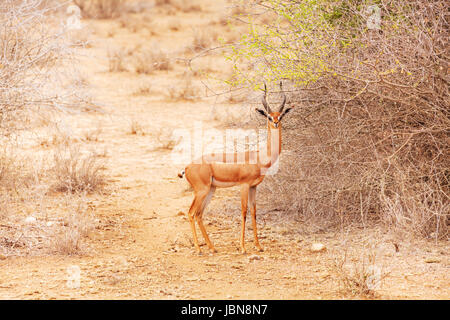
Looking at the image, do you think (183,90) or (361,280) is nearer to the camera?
(361,280)

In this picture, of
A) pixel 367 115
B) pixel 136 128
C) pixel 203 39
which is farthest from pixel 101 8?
pixel 367 115

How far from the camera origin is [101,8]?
68.1ft

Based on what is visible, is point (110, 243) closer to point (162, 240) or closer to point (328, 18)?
point (162, 240)

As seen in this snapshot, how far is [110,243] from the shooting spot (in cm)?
577

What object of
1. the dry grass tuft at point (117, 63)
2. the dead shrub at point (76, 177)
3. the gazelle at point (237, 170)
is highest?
the dry grass tuft at point (117, 63)

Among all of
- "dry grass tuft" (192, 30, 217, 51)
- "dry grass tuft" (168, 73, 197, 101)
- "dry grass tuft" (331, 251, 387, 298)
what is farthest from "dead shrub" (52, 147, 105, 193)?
"dry grass tuft" (192, 30, 217, 51)

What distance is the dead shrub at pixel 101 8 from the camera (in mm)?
20281

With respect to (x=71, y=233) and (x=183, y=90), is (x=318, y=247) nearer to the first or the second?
(x=71, y=233)

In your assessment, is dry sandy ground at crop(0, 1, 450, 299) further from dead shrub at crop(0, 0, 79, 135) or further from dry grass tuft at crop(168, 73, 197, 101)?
dry grass tuft at crop(168, 73, 197, 101)

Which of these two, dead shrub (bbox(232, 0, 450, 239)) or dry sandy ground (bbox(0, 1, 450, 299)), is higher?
dead shrub (bbox(232, 0, 450, 239))

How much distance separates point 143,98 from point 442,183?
8.04 m

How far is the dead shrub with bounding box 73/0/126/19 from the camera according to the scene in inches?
798

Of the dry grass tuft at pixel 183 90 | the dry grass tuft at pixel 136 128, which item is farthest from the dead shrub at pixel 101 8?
the dry grass tuft at pixel 136 128

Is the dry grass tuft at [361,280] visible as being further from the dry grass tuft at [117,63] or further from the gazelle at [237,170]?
the dry grass tuft at [117,63]
